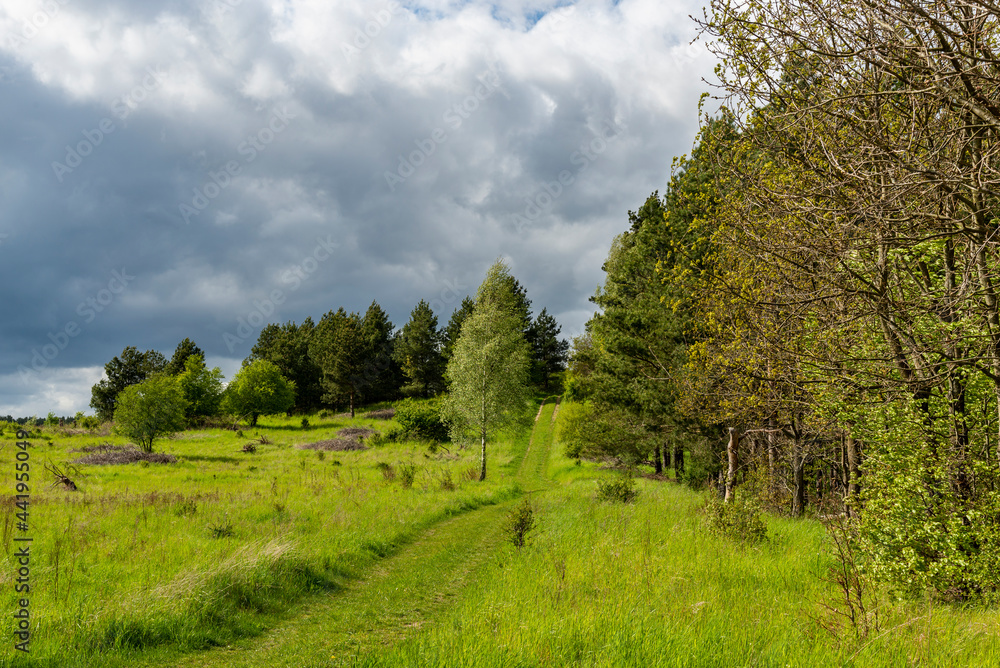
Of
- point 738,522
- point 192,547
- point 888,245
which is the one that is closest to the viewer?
point 888,245

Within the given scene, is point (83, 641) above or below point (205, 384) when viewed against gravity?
below

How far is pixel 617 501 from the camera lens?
1559 centimetres

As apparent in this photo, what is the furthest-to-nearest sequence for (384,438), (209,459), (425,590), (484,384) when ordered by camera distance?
(384,438)
(209,459)
(484,384)
(425,590)

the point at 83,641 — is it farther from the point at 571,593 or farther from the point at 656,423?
the point at 656,423

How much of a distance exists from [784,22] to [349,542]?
11.9 meters

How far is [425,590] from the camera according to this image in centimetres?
912

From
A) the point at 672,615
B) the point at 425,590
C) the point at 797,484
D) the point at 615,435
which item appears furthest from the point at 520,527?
the point at 615,435

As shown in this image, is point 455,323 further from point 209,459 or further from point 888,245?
point 888,245

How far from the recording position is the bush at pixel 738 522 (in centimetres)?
1009

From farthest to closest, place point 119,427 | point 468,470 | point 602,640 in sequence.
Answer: point 119,427, point 468,470, point 602,640

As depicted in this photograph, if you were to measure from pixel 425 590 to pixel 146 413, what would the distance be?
30501 mm

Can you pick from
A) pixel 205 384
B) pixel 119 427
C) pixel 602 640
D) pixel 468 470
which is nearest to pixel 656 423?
pixel 468 470

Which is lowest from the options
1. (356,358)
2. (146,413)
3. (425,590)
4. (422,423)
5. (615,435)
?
(425,590)

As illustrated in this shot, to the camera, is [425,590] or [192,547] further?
[192,547]
